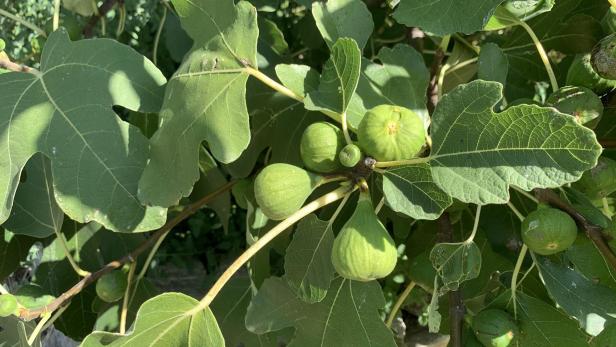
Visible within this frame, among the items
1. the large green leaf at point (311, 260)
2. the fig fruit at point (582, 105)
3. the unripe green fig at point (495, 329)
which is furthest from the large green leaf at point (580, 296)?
the large green leaf at point (311, 260)

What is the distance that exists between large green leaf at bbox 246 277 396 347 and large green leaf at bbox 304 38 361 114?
38cm

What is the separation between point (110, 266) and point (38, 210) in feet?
0.70

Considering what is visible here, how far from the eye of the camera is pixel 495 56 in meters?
1.11

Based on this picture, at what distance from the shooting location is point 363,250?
0.95 meters

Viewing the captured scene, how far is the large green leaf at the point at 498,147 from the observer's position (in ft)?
2.83

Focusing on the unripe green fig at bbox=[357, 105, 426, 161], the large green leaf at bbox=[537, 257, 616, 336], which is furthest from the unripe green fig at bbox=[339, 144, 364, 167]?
the large green leaf at bbox=[537, 257, 616, 336]

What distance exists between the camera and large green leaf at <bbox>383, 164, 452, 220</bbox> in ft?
3.22

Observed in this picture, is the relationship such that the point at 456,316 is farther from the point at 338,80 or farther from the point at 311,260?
the point at 338,80

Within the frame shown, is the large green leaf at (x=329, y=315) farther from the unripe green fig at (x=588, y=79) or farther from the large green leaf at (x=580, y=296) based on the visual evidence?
the unripe green fig at (x=588, y=79)

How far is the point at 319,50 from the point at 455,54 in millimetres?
523

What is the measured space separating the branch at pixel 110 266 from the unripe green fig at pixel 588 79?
0.79m

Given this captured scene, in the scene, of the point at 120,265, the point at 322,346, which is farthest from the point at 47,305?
the point at 322,346

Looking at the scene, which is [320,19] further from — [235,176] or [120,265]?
[120,265]

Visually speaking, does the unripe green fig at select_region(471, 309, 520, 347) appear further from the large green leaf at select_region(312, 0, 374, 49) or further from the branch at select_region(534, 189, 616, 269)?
the large green leaf at select_region(312, 0, 374, 49)
